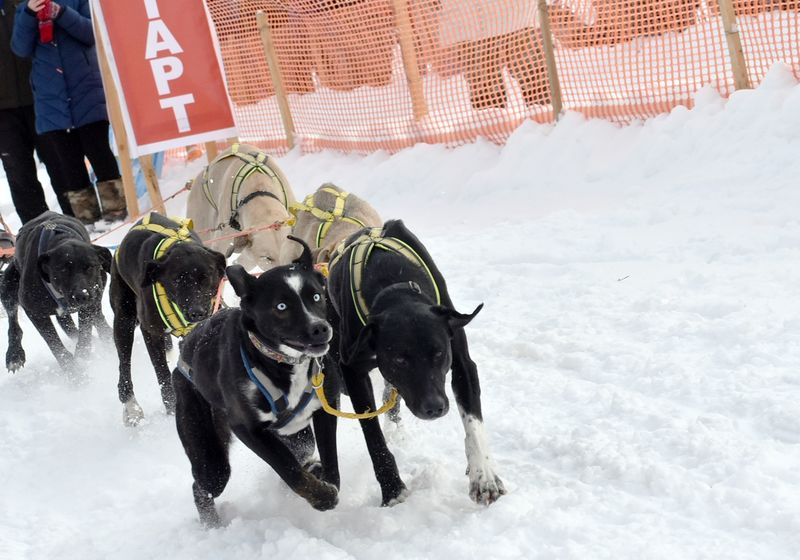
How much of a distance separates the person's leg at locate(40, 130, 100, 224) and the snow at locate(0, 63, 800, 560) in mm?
3213

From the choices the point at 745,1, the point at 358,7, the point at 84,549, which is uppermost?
the point at 358,7

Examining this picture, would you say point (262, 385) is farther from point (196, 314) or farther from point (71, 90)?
point (71, 90)

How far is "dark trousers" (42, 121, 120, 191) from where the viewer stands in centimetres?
965

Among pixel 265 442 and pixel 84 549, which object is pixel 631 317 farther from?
pixel 84 549

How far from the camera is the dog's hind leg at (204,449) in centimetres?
374

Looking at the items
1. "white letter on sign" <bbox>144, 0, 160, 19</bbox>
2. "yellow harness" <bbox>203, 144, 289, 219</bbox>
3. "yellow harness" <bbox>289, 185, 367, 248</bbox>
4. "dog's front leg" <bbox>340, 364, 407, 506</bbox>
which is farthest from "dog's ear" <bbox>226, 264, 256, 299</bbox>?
"white letter on sign" <bbox>144, 0, 160, 19</bbox>

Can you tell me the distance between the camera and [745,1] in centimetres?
752

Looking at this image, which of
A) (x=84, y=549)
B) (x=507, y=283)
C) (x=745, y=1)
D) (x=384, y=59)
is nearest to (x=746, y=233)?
(x=507, y=283)

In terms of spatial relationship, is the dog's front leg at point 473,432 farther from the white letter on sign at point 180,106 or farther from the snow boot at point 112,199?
the snow boot at point 112,199

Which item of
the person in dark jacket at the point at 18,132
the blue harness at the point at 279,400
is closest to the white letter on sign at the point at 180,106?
the person in dark jacket at the point at 18,132

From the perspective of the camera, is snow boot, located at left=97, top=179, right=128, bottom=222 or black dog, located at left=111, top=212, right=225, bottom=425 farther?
snow boot, located at left=97, top=179, right=128, bottom=222

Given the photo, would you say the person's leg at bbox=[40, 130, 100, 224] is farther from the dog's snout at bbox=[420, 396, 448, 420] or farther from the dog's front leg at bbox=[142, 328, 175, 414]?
the dog's snout at bbox=[420, 396, 448, 420]

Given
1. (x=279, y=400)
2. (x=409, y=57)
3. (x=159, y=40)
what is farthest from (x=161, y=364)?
(x=409, y=57)

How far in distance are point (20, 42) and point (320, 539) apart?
7.20 m
